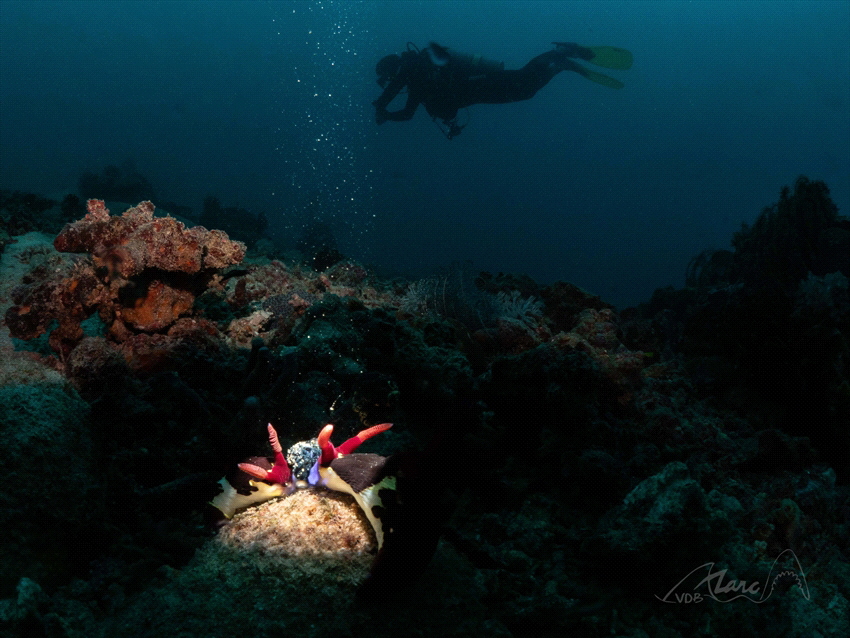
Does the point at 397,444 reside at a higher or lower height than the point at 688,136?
lower

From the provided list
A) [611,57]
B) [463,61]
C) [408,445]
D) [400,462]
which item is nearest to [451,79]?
[463,61]

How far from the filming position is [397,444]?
9.96ft

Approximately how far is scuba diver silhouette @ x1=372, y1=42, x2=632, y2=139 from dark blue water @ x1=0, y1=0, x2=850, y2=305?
65.6 meters

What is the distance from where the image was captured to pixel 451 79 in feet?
55.3

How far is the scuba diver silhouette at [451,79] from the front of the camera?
54.2ft

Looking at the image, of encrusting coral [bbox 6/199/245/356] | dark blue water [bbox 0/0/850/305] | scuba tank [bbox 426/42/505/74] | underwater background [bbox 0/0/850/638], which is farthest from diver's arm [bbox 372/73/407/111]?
dark blue water [bbox 0/0/850/305]

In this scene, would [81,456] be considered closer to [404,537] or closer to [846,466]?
[404,537]

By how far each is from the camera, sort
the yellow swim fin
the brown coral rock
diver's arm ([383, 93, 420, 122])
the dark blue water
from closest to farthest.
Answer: the brown coral rock
diver's arm ([383, 93, 420, 122])
the yellow swim fin
the dark blue water

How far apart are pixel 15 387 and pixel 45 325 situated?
3.33ft

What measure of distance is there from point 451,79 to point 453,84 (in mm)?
240

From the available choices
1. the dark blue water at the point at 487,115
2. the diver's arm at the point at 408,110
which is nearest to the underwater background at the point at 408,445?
the diver's arm at the point at 408,110

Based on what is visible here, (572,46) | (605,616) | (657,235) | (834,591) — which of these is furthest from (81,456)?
(657,235)

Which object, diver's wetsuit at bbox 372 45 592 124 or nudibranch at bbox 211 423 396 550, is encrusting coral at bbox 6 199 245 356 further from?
diver's wetsuit at bbox 372 45 592 124

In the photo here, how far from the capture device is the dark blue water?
314ft
